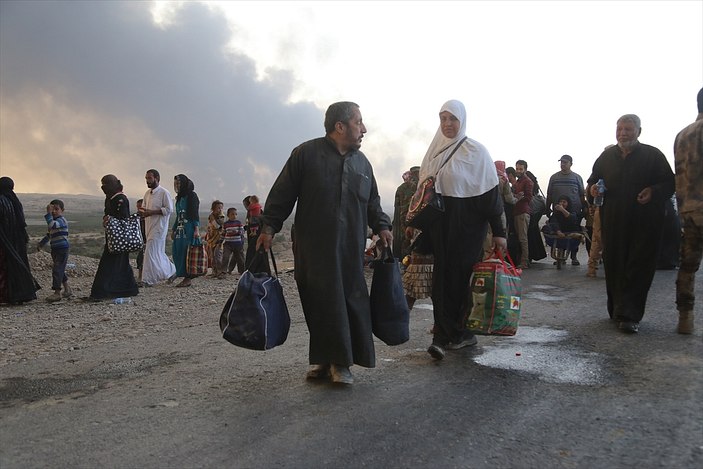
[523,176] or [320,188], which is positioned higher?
[523,176]

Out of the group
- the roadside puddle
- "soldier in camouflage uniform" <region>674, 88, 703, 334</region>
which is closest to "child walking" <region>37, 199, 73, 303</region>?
the roadside puddle

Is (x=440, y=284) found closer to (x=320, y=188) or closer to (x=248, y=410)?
(x=320, y=188)

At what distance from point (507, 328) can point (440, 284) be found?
637mm

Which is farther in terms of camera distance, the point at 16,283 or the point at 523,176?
the point at 523,176

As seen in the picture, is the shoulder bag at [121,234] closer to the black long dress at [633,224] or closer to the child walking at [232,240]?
the child walking at [232,240]

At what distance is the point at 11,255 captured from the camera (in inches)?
366

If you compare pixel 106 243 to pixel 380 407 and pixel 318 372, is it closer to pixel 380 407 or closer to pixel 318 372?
pixel 318 372

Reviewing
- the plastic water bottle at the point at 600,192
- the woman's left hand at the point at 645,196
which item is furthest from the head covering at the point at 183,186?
the woman's left hand at the point at 645,196

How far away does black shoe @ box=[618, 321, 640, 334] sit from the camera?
219 inches

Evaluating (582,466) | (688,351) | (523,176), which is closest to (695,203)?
(688,351)

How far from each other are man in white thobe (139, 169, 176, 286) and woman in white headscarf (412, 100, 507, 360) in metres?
6.75

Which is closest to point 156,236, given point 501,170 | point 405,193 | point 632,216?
point 405,193

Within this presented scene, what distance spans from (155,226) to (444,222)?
7.04 meters

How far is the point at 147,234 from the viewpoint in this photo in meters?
10.8
